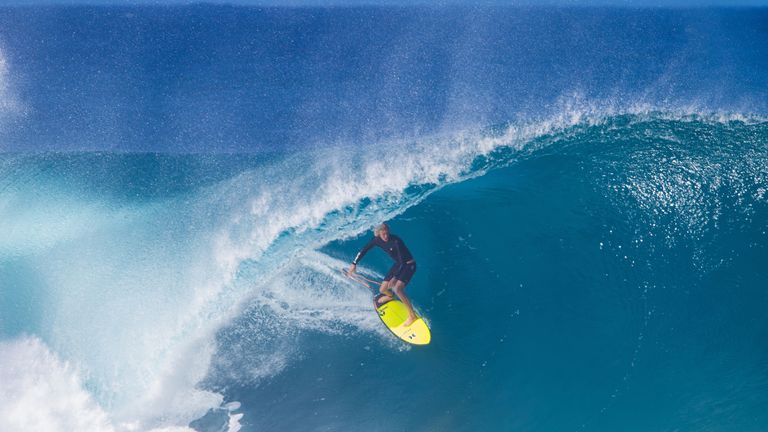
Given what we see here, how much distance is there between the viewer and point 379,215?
695 centimetres

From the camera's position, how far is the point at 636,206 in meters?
6.75

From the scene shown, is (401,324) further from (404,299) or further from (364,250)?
(364,250)

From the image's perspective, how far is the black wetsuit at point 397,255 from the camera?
6.11 metres

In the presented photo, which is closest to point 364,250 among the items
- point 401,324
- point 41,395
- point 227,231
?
point 401,324

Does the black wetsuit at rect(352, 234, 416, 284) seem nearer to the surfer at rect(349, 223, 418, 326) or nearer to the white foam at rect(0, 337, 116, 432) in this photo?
the surfer at rect(349, 223, 418, 326)

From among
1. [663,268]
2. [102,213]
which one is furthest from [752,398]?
[102,213]

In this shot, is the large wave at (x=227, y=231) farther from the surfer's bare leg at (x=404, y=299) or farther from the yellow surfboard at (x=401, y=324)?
the surfer's bare leg at (x=404, y=299)

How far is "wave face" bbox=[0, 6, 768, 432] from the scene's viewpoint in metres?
6.32

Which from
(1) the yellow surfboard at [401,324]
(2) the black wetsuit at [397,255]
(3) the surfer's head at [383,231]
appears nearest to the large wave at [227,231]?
(1) the yellow surfboard at [401,324]

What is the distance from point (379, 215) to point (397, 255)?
0.90 metres

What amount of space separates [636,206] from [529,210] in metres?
1.19

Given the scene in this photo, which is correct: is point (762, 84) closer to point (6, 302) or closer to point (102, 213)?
point (102, 213)

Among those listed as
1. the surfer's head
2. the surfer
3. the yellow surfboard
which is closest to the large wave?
the yellow surfboard

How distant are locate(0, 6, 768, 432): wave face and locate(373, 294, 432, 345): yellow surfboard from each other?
0.21m
